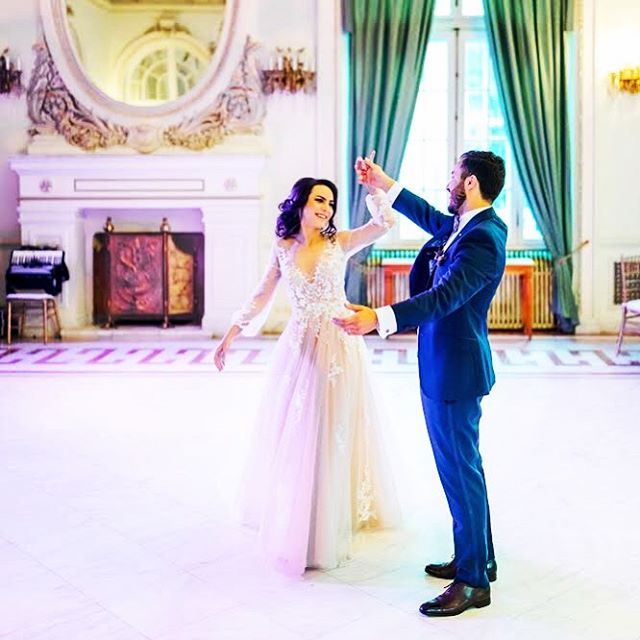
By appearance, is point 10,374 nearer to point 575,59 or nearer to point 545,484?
point 545,484

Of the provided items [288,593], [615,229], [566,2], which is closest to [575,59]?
[566,2]

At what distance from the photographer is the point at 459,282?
10.5 feet

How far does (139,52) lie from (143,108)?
52 cm

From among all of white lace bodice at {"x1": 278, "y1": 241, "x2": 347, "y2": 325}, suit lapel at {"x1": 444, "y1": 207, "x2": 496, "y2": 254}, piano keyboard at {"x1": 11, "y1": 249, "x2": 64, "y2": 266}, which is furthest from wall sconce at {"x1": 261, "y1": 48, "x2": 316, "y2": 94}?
suit lapel at {"x1": 444, "y1": 207, "x2": 496, "y2": 254}

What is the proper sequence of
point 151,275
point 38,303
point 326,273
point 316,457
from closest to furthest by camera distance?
point 316,457
point 326,273
point 38,303
point 151,275

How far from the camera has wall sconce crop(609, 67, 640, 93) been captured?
373 inches

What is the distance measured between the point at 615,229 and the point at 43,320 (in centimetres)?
517

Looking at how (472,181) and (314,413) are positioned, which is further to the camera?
(314,413)

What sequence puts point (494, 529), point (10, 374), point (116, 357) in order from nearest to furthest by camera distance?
point (494, 529), point (10, 374), point (116, 357)

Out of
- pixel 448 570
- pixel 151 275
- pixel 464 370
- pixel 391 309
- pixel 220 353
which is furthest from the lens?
pixel 151 275

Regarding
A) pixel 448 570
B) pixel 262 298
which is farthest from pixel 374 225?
pixel 448 570

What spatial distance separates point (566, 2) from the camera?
31.3ft

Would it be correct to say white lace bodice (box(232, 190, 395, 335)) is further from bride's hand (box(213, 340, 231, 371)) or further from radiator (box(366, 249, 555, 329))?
radiator (box(366, 249, 555, 329))

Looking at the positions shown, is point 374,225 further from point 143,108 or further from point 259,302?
point 143,108
